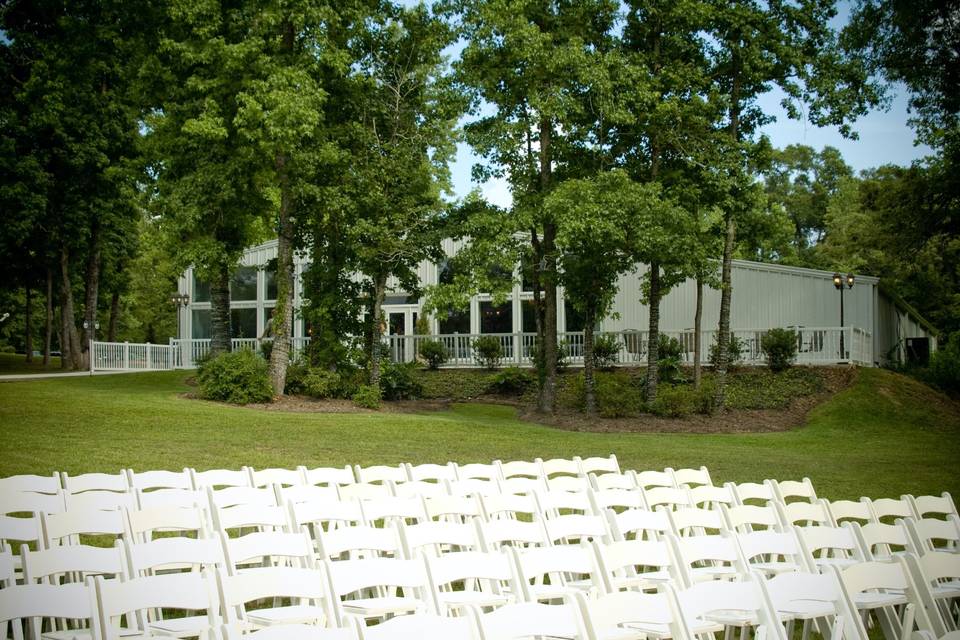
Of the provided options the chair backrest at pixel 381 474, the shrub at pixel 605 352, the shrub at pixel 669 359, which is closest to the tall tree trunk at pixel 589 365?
the shrub at pixel 669 359

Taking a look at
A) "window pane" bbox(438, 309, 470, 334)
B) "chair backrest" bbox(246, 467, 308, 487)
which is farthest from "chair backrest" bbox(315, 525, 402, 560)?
"window pane" bbox(438, 309, 470, 334)

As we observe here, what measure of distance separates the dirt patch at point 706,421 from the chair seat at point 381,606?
50.5 ft

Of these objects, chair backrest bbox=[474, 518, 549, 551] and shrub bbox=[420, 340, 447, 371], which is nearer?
chair backrest bbox=[474, 518, 549, 551]

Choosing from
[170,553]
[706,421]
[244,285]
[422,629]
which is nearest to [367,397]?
[706,421]

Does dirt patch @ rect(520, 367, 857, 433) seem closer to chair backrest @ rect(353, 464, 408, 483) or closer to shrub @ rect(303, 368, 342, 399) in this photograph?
shrub @ rect(303, 368, 342, 399)

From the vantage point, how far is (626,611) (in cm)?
405

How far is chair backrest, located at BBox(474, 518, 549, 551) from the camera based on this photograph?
5969 millimetres

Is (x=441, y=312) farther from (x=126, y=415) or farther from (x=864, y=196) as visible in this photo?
(x=864, y=196)

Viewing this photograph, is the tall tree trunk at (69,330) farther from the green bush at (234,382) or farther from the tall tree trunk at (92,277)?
the green bush at (234,382)

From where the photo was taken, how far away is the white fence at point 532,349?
2547 cm

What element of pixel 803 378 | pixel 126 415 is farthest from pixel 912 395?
pixel 126 415

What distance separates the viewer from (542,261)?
23.8 meters

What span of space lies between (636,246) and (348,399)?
290 inches

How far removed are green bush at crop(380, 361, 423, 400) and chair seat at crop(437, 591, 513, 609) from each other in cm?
1759
